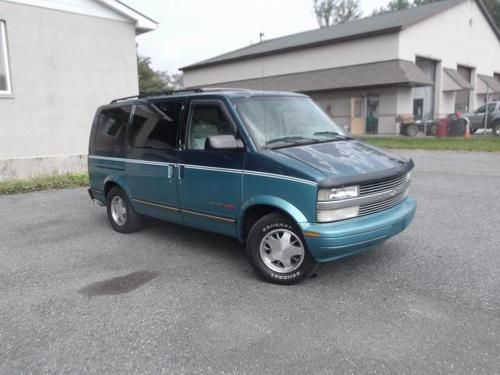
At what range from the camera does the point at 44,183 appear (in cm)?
1012

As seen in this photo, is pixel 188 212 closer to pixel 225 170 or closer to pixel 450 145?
pixel 225 170

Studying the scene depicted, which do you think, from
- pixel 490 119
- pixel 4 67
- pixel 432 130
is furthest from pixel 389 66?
pixel 4 67

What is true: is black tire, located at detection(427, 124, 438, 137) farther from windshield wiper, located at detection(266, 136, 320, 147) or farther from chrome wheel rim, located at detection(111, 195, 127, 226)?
chrome wheel rim, located at detection(111, 195, 127, 226)

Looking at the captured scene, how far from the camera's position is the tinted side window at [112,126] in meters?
5.95

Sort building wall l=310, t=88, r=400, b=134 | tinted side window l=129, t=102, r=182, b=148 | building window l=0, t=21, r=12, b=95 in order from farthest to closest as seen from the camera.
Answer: building wall l=310, t=88, r=400, b=134
building window l=0, t=21, r=12, b=95
tinted side window l=129, t=102, r=182, b=148

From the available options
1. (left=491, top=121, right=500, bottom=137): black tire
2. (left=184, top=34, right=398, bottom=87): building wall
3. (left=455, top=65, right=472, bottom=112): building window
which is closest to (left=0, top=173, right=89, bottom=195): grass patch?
(left=491, top=121, right=500, bottom=137): black tire

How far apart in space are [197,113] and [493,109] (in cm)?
2085

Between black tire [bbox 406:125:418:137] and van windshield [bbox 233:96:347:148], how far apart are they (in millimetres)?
19741

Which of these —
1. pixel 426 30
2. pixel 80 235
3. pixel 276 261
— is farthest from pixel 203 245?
pixel 426 30

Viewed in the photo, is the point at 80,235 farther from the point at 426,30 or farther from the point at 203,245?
the point at 426,30

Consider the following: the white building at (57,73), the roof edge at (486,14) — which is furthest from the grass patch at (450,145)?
the roof edge at (486,14)

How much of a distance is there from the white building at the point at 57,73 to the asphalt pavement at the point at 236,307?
5.44 meters

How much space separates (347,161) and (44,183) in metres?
8.44

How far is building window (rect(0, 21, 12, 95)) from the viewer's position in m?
10.1
